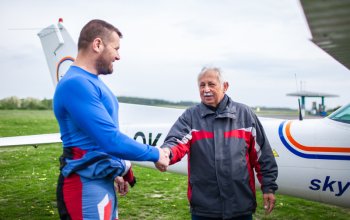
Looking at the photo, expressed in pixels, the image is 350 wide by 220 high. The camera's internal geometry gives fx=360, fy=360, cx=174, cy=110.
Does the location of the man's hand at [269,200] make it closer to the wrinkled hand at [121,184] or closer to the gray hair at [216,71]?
the gray hair at [216,71]

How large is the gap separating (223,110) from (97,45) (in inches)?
37.1

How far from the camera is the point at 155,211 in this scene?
5.18 meters

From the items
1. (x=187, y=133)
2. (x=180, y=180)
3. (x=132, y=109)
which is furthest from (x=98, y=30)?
(x=180, y=180)

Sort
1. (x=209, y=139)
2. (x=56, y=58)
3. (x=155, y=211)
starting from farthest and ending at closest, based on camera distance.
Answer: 1. (x=56, y=58)
2. (x=155, y=211)
3. (x=209, y=139)

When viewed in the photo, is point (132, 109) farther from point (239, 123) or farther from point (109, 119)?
point (109, 119)

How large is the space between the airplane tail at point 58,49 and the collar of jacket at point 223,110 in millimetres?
4139

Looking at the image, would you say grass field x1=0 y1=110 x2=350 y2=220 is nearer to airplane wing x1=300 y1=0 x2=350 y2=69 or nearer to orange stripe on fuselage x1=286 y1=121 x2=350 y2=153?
orange stripe on fuselage x1=286 y1=121 x2=350 y2=153

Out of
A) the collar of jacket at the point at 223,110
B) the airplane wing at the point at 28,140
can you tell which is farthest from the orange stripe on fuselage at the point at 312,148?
the airplane wing at the point at 28,140

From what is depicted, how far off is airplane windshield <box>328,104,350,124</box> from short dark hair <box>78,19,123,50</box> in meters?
2.64

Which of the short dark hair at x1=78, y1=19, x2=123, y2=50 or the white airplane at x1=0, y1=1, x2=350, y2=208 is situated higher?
the short dark hair at x1=78, y1=19, x2=123, y2=50

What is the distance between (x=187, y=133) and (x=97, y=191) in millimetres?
772

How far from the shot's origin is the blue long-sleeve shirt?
71.9 inches

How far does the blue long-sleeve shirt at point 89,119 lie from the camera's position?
5.99ft

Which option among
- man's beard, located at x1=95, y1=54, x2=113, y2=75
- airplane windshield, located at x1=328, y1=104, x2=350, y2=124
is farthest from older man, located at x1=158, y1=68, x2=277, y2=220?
airplane windshield, located at x1=328, y1=104, x2=350, y2=124
